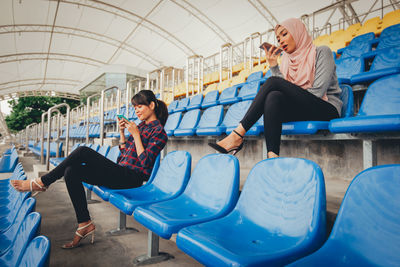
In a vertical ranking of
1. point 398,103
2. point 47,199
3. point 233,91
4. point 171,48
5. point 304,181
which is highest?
point 171,48

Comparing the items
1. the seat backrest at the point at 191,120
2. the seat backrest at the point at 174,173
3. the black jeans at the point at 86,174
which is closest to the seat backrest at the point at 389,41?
the seat backrest at the point at 191,120

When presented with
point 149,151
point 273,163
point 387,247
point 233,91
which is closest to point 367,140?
point 273,163

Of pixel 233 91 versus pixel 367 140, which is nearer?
pixel 367 140

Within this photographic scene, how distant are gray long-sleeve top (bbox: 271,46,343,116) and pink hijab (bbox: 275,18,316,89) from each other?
0.04m

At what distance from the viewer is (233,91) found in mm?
3139

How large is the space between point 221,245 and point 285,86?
947mm

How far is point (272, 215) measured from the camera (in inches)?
30.5

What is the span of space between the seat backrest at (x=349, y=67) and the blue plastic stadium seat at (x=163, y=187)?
174cm

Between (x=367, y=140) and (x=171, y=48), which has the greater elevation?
(x=171, y=48)

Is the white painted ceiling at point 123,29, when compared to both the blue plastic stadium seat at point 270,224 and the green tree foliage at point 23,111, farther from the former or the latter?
the blue plastic stadium seat at point 270,224

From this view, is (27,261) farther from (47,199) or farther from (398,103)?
(47,199)

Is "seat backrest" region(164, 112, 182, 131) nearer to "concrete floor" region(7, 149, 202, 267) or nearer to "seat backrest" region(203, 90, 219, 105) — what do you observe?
"seat backrest" region(203, 90, 219, 105)

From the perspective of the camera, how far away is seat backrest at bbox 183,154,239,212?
0.94 meters

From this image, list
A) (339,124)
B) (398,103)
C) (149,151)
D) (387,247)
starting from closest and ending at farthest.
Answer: (387,247) < (339,124) < (398,103) < (149,151)
